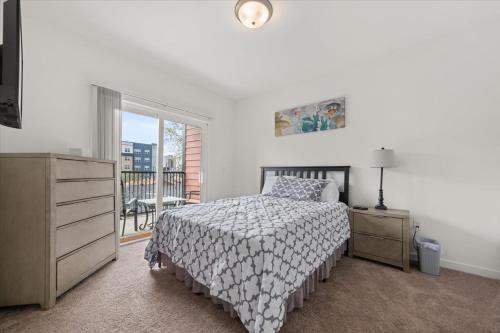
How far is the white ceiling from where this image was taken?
1.90 m

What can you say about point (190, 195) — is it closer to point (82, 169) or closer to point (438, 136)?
point (82, 169)

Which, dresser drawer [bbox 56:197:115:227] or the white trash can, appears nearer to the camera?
dresser drawer [bbox 56:197:115:227]

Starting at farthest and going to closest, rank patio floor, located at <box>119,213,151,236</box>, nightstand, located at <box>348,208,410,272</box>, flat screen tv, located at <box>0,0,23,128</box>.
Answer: patio floor, located at <box>119,213,151,236</box>, nightstand, located at <box>348,208,410,272</box>, flat screen tv, located at <box>0,0,23,128</box>

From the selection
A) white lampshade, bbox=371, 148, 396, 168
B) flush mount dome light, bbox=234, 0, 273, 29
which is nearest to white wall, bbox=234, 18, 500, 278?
white lampshade, bbox=371, 148, 396, 168

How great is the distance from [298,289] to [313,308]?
0.73 ft

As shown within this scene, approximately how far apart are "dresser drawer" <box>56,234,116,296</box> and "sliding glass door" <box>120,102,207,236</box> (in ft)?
3.14

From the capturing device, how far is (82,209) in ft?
6.27

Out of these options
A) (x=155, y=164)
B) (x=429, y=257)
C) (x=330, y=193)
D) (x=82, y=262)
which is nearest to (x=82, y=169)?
(x=82, y=262)

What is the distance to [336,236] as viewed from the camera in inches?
85.7

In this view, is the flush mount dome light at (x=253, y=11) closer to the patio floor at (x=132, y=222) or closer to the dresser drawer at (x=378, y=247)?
the dresser drawer at (x=378, y=247)

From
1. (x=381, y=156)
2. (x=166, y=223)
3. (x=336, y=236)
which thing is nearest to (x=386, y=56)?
(x=381, y=156)

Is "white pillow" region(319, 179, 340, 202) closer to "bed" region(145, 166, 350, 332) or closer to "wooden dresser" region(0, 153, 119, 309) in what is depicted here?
"bed" region(145, 166, 350, 332)

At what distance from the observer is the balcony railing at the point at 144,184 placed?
10.4 feet

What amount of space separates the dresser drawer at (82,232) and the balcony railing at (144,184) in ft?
2.98
